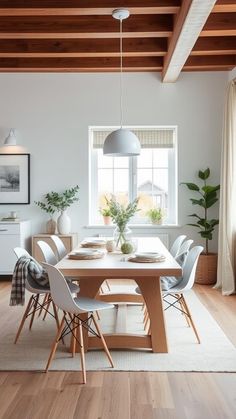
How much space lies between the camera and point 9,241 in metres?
6.26

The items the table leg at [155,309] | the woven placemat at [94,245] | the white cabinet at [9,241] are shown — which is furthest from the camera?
the white cabinet at [9,241]

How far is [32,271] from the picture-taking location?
145 inches

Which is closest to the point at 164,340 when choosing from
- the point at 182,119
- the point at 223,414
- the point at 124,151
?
the point at 223,414

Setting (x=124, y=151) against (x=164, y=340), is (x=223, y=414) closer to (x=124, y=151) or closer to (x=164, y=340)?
(x=164, y=340)

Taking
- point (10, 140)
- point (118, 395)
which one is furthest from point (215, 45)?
point (118, 395)

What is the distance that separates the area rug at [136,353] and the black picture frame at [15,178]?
2744mm

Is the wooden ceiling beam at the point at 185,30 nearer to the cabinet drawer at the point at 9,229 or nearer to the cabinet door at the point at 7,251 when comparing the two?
the cabinet drawer at the point at 9,229

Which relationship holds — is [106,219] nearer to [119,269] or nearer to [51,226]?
[51,226]

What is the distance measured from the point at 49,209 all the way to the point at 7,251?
33.9 inches

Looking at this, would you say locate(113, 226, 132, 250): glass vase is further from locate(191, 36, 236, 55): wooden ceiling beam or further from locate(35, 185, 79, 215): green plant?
locate(191, 36, 236, 55): wooden ceiling beam

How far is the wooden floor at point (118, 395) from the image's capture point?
99.7 inches

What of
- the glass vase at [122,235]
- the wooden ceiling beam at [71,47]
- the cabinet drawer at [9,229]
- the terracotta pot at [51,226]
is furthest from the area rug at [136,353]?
the wooden ceiling beam at [71,47]

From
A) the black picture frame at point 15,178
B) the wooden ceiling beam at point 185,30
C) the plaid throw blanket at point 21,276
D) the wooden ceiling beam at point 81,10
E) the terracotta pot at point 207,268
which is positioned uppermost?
the wooden ceiling beam at point 81,10

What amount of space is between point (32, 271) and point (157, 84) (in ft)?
13.1
